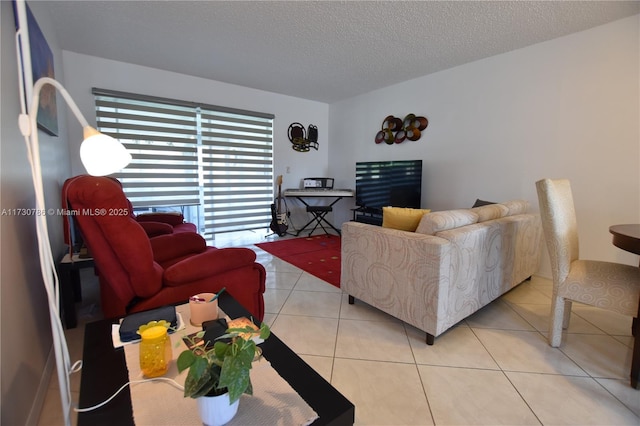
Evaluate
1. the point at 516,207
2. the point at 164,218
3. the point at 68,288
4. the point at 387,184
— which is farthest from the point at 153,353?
the point at 387,184

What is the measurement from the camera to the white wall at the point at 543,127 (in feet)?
7.86

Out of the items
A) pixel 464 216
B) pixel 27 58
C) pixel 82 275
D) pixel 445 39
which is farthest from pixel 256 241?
pixel 27 58

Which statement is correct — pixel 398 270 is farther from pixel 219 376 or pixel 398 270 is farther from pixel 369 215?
pixel 369 215

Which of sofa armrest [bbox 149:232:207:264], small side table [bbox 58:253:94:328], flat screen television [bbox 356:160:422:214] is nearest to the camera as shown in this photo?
small side table [bbox 58:253:94:328]

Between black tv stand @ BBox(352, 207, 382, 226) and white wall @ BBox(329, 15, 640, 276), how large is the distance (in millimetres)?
656

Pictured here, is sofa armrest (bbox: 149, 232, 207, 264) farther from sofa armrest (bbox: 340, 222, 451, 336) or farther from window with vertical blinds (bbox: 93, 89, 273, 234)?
window with vertical blinds (bbox: 93, 89, 273, 234)

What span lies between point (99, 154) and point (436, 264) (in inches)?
60.9

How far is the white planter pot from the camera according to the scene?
661mm

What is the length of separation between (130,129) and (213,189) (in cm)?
123

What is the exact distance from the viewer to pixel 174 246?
82.0 inches

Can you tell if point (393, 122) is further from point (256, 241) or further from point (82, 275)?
point (82, 275)

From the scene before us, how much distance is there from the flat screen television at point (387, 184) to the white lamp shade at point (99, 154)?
3438 millimetres

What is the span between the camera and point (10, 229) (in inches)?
45.3

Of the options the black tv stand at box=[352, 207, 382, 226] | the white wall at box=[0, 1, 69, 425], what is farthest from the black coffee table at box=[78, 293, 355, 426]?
the black tv stand at box=[352, 207, 382, 226]
